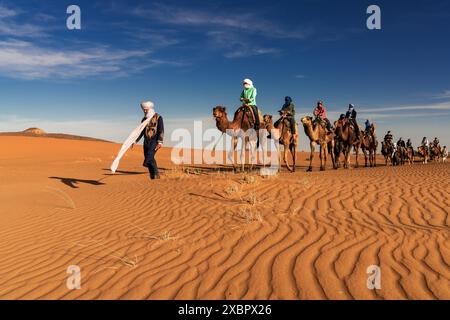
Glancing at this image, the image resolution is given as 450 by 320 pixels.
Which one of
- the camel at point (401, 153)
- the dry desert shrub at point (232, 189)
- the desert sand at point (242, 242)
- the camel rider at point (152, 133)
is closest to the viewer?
the desert sand at point (242, 242)

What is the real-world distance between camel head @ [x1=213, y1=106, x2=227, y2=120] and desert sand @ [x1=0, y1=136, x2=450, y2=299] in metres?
5.34

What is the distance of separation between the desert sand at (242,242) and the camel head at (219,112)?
210 inches

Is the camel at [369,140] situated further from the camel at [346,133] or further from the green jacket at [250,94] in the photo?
the green jacket at [250,94]

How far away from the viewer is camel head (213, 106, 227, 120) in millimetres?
14938

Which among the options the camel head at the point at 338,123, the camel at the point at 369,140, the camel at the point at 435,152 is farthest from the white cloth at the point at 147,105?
the camel at the point at 435,152

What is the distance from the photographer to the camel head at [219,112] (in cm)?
1494

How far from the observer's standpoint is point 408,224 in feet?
19.8

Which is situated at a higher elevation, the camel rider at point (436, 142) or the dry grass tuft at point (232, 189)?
the camel rider at point (436, 142)

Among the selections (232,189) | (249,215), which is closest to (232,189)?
(232,189)

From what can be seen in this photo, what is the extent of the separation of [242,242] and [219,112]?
990cm
